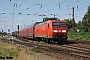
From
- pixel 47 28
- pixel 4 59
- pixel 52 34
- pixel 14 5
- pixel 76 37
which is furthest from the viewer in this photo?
pixel 76 37

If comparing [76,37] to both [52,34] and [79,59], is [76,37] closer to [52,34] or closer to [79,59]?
[52,34]

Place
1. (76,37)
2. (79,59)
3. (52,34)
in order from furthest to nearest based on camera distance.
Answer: (76,37), (52,34), (79,59)

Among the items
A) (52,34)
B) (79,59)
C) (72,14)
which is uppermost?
(72,14)

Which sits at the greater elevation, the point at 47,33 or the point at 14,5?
the point at 14,5

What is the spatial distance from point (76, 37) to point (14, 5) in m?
14.4

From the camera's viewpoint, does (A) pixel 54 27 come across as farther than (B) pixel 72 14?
No

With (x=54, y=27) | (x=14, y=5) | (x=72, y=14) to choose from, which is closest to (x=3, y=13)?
(x=14, y=5)

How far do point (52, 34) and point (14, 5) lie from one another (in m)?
12.8

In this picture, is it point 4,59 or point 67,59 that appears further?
point 67,59

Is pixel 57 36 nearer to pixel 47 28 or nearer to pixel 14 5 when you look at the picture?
pixel 47 28

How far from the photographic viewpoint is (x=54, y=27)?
97.1 ft

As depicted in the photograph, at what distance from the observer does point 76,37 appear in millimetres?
46562

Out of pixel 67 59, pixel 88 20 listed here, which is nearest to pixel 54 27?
pixel 67 59

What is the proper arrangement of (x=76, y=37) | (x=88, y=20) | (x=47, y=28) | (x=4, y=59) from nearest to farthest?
(x=4, y=59), (x=47, y=28), (x=76, y=37), (x=88, y=20)
